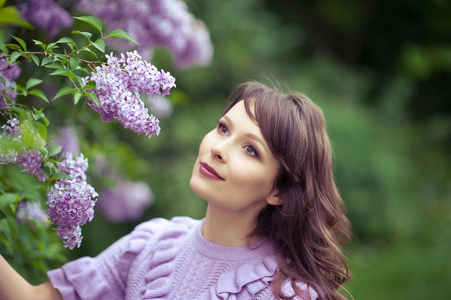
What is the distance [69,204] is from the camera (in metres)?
1.47

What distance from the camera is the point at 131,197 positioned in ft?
11.0

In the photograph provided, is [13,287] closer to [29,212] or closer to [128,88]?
[29,212]

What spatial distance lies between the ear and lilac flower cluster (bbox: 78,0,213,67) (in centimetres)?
98

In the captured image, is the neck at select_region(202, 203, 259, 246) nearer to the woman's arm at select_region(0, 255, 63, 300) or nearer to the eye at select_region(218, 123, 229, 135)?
the eye at select_region(218, 123, 229, 135)

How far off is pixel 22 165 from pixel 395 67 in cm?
798

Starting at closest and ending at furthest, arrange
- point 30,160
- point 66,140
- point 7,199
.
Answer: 1. point 30,160
2. point 7,199
3. point 66,140

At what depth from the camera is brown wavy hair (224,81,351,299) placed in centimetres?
175

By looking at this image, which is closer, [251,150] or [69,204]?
[69,204]

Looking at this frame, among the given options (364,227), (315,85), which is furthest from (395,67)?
(364,227)

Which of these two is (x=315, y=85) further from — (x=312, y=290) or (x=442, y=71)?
(x=312, y=290)

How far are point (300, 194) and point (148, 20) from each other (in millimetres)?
1113

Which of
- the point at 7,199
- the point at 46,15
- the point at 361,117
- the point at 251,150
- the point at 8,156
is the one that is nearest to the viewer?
the point at 8,156

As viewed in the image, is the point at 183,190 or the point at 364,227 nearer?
the point at 183,190

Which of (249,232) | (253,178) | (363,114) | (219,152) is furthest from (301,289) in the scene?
(363,114)
